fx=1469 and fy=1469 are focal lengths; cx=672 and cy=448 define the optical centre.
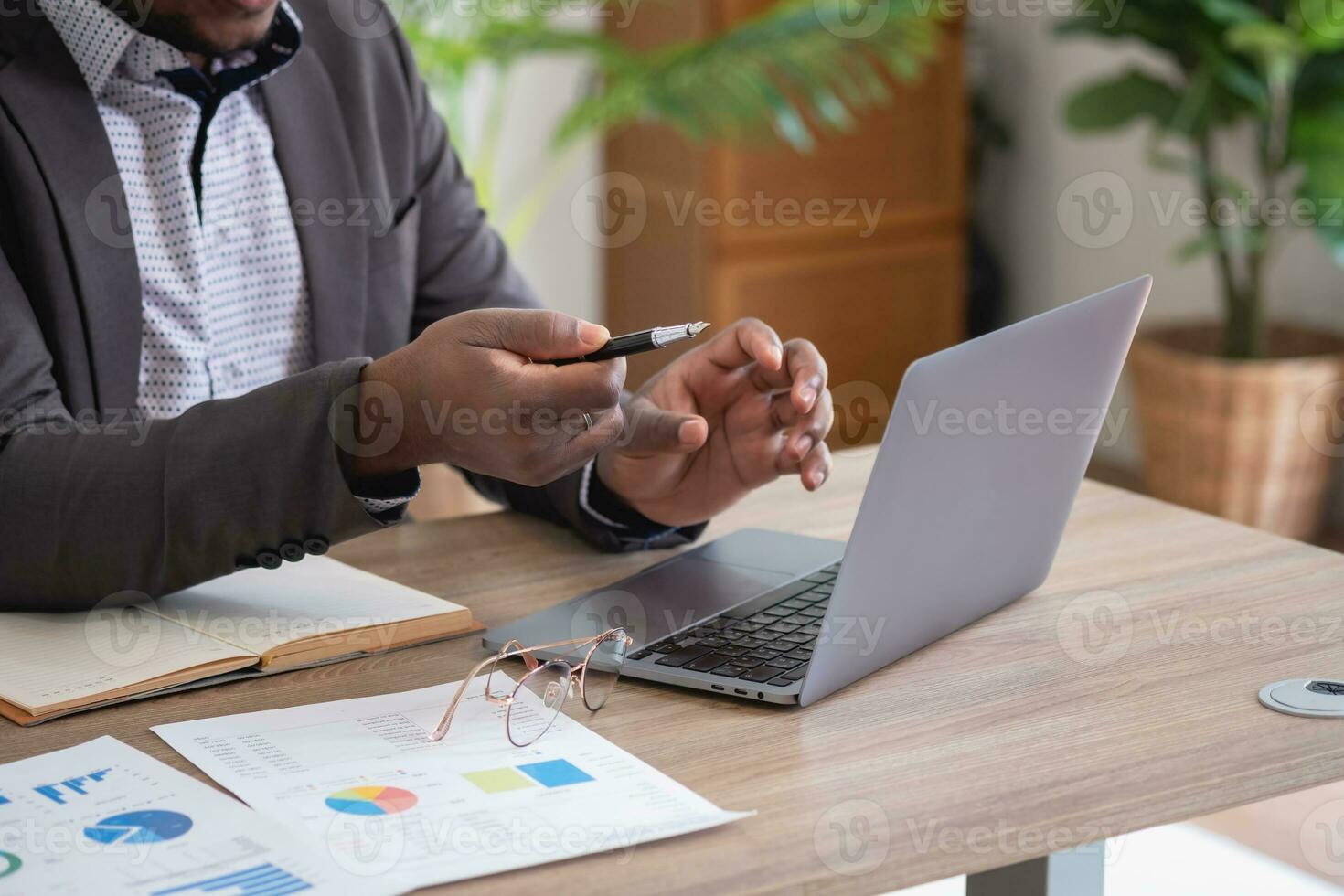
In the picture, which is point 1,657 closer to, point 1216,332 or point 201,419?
point 201,419

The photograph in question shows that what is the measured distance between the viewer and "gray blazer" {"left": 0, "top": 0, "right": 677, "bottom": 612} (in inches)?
38.8

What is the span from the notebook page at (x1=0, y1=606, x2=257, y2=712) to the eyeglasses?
16 centimetres

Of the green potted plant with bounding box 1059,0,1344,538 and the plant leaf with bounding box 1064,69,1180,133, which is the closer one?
the green potted plant with bounding box 1059,0,1344,538

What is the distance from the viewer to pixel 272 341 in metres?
1.42

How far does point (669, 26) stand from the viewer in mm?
3494

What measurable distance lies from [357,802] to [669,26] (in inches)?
118

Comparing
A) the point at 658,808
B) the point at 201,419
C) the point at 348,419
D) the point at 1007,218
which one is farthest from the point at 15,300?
the point at 1007,218
